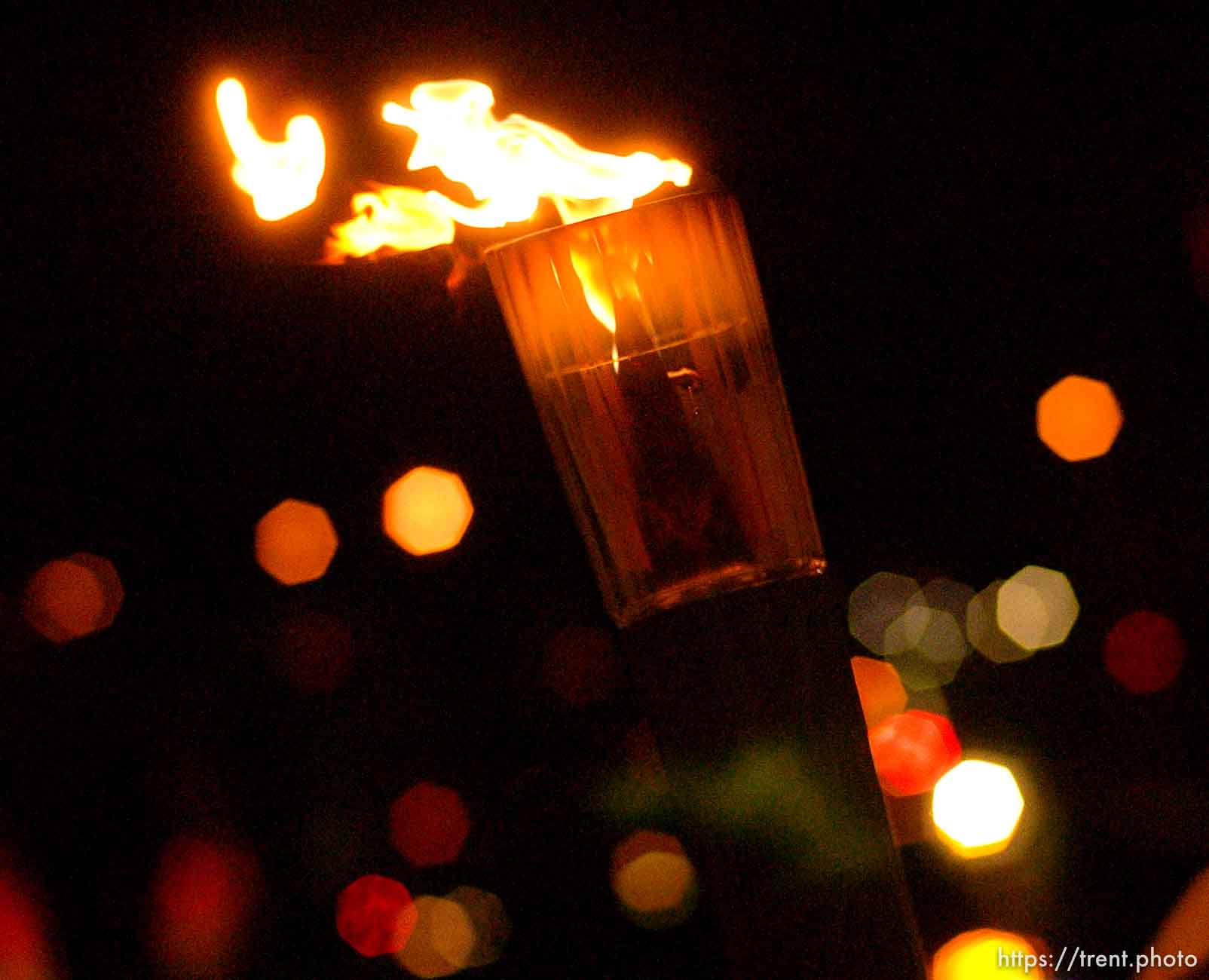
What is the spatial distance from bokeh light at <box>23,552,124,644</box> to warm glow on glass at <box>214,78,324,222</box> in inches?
38.0

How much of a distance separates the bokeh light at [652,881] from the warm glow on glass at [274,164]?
1.42 m

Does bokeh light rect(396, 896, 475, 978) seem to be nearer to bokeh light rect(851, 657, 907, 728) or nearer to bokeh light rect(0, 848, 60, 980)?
bokeh light rect(0, 848, 60, 980)

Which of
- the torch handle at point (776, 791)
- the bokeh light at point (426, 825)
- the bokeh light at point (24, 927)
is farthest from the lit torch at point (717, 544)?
the bokeh light at point (24, 927)

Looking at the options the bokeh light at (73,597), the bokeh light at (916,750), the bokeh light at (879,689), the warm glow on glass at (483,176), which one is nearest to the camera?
the warm glow on glass at (483,176)

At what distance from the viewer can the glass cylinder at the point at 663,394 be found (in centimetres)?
87

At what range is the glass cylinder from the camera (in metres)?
0.87

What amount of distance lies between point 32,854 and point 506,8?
175cm

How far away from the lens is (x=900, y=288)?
2.10 metres

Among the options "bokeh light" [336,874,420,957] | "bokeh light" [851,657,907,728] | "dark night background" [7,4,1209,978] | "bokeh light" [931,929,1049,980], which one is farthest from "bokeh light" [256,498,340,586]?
"bokeh light" [931,929,1049,980]

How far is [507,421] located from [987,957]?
1.40m

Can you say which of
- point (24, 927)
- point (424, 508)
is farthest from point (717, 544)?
point (24, 927)

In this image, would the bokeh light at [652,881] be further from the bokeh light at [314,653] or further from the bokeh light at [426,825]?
the bokeh light at [314,653]

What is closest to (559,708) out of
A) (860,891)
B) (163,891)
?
(163,891)

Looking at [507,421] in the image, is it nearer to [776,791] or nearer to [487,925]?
[487,925]
